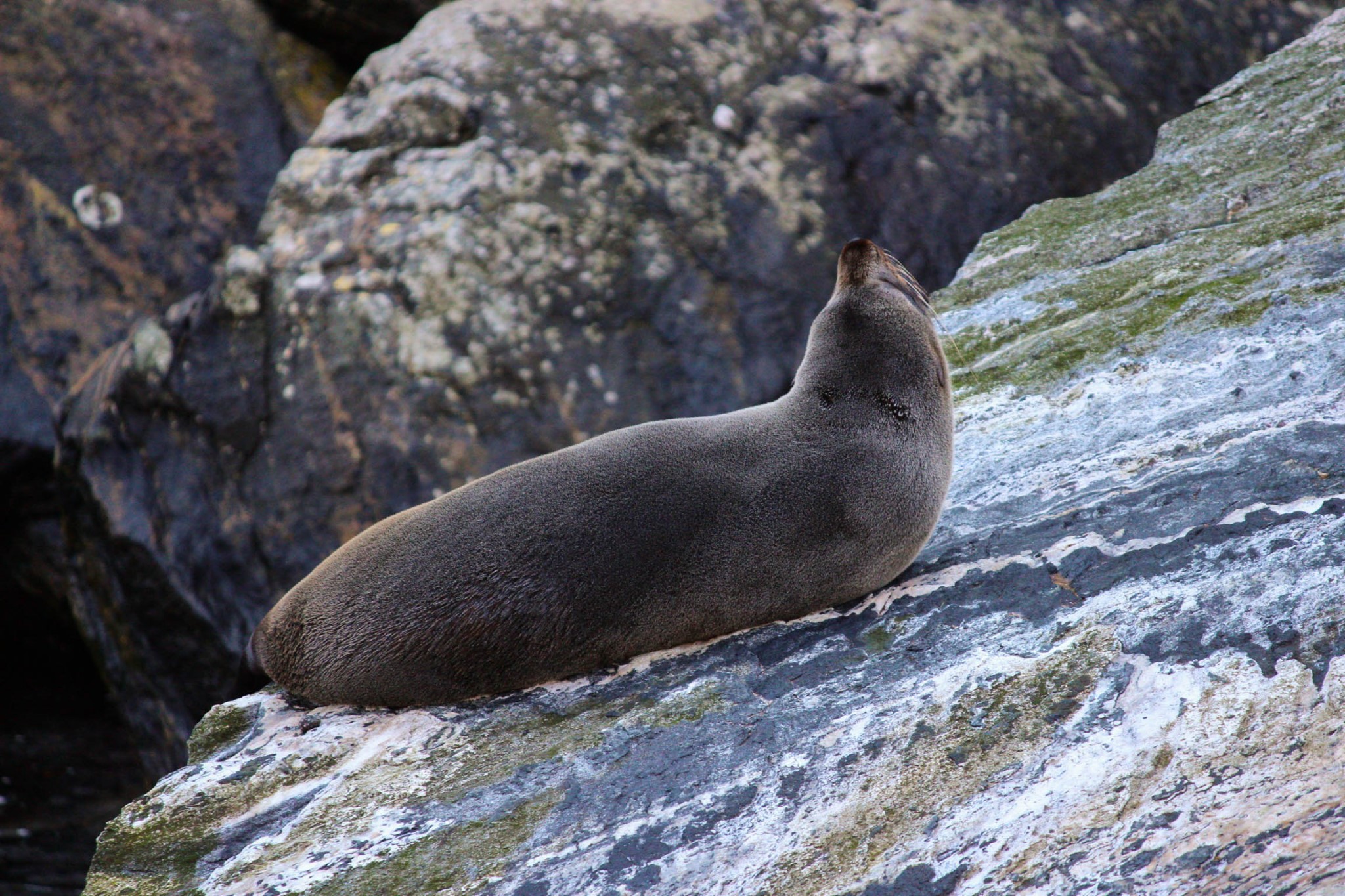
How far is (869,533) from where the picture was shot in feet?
11.1

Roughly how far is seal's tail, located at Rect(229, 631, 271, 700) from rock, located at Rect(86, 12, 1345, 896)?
0.20 meters

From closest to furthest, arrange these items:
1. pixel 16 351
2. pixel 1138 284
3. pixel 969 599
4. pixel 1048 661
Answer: pixel 1048 661 < pixel 969 599 < pixel 1138 284 < pixel 16 351

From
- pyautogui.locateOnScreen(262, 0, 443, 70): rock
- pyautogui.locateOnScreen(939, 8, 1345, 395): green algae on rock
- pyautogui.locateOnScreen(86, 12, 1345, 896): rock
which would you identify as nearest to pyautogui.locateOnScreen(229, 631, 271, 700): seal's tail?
pyautogui.locateOnScreen(86, 12, 1345, 896): rock

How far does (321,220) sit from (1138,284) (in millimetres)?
3642

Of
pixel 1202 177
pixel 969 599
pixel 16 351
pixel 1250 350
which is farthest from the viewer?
pixel 16 351

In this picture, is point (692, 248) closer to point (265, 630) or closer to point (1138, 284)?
point (1138, 284)

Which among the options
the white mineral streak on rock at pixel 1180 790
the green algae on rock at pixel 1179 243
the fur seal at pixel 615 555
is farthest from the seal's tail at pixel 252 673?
the green algae on rock at pixel 1179 243

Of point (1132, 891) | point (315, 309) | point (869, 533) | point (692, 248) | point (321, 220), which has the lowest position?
point (1132, 891)

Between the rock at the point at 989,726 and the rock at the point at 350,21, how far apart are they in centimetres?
451

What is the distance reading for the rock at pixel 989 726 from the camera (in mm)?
2375

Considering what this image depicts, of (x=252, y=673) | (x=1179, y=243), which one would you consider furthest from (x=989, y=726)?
(x=1179, y=243)

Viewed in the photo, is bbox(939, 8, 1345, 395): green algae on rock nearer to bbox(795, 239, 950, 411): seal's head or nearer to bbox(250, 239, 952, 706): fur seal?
bbox(795, 239, 950, 411): seal's head

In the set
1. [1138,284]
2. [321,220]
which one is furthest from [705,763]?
[321,220]

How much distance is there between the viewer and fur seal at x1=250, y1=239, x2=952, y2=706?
3.20 m
